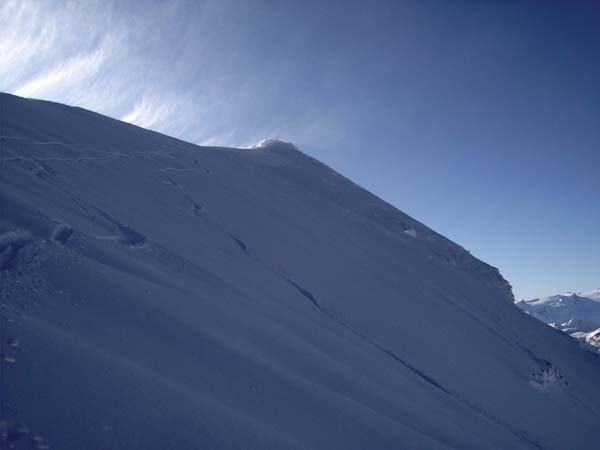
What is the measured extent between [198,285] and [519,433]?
5957 millimetres

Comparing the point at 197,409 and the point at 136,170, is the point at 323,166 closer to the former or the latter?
the point at 136,170

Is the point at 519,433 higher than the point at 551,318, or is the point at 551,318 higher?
the point at 551,318

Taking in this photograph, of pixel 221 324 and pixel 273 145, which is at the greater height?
pixel 273 145

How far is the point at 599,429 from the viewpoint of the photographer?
9.65 m

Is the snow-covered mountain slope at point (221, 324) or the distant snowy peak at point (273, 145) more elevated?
the distant snowy peak at point (273, 145)

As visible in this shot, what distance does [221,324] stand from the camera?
4816mm

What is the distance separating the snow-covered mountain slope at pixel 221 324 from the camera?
3.08 m

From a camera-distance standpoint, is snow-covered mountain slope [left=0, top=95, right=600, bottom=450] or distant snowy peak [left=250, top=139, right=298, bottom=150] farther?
distant snowy peak [left=250, top=139, right=298, bottom=150]

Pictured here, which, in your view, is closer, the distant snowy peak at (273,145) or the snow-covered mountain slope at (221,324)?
the snow-covered mountain slope at (221,324)

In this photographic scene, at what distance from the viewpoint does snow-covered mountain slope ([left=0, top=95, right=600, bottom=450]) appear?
3078 mm

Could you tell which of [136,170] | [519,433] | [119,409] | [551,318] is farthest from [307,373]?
[551,318]

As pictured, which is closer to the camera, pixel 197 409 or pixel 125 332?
pixel 197 409

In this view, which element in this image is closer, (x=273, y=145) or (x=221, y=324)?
(x=221, y=324)

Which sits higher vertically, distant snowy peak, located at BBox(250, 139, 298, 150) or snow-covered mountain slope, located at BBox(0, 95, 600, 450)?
distant snowy peak, located at BBox(250, 139, 298, 150)
